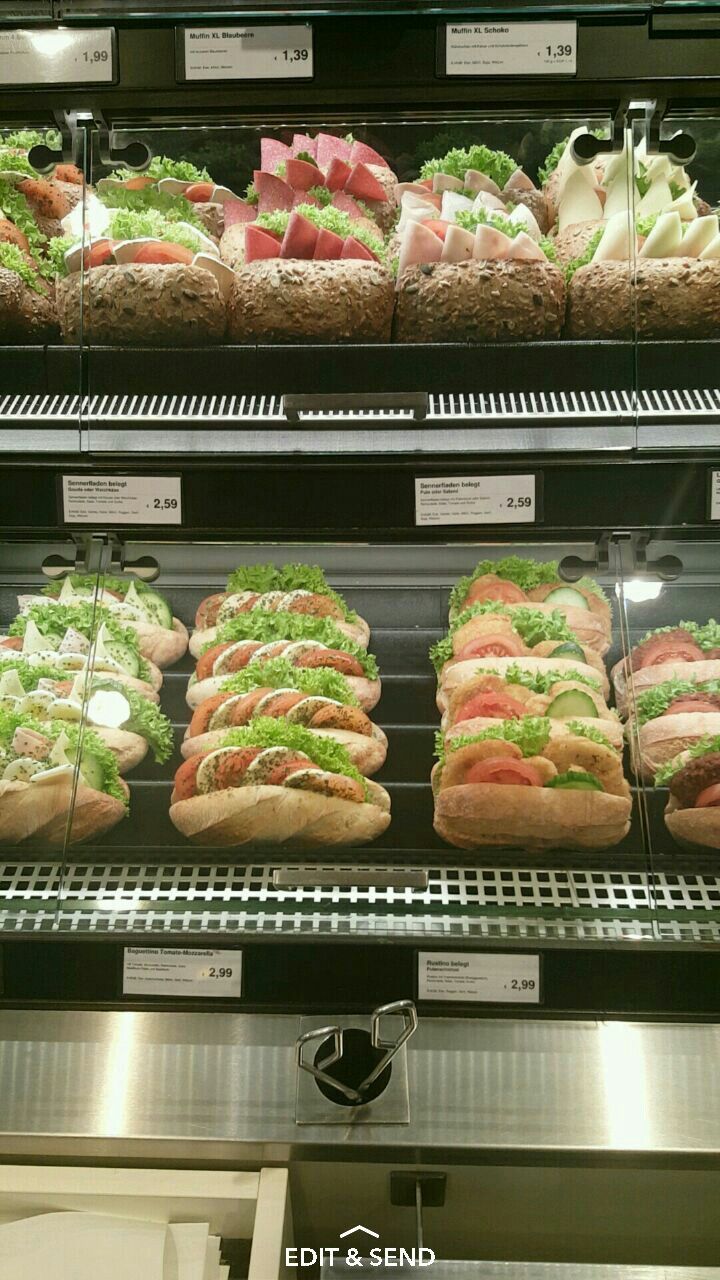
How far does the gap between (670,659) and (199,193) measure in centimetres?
103

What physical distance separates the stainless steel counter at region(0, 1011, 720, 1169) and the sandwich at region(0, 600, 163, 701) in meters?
0.57

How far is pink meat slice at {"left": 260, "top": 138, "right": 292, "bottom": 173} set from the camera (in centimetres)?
178

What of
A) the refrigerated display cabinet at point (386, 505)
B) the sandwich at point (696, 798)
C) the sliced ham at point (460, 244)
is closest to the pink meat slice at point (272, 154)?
the refrigerated display cabinet at point (386, 505)

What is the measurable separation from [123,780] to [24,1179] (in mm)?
572

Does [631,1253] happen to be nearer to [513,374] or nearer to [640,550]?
[640,550]

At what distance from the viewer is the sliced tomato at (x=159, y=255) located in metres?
1.56

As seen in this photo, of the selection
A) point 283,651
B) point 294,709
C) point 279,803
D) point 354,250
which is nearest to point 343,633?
point 283,651

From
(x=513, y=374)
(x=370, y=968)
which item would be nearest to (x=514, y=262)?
(x=513, y=374)

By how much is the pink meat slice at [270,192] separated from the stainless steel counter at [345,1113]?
1.30m

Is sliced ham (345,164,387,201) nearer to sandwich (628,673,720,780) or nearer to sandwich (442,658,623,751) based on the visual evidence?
sandwich (442,658,623,751)

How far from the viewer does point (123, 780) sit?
170 centimetres

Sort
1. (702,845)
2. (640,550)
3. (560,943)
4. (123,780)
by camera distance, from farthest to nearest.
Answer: (640,550)
(123,780)
(702,845)
(560,943)

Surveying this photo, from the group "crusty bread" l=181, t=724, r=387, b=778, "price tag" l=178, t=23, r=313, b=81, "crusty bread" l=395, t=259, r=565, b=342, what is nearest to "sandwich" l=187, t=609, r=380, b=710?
"crusty bread" l=181, t=724, r=387, b=778

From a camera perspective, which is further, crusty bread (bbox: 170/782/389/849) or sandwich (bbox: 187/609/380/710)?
sandwich (bbox: 187/609/380/710)
